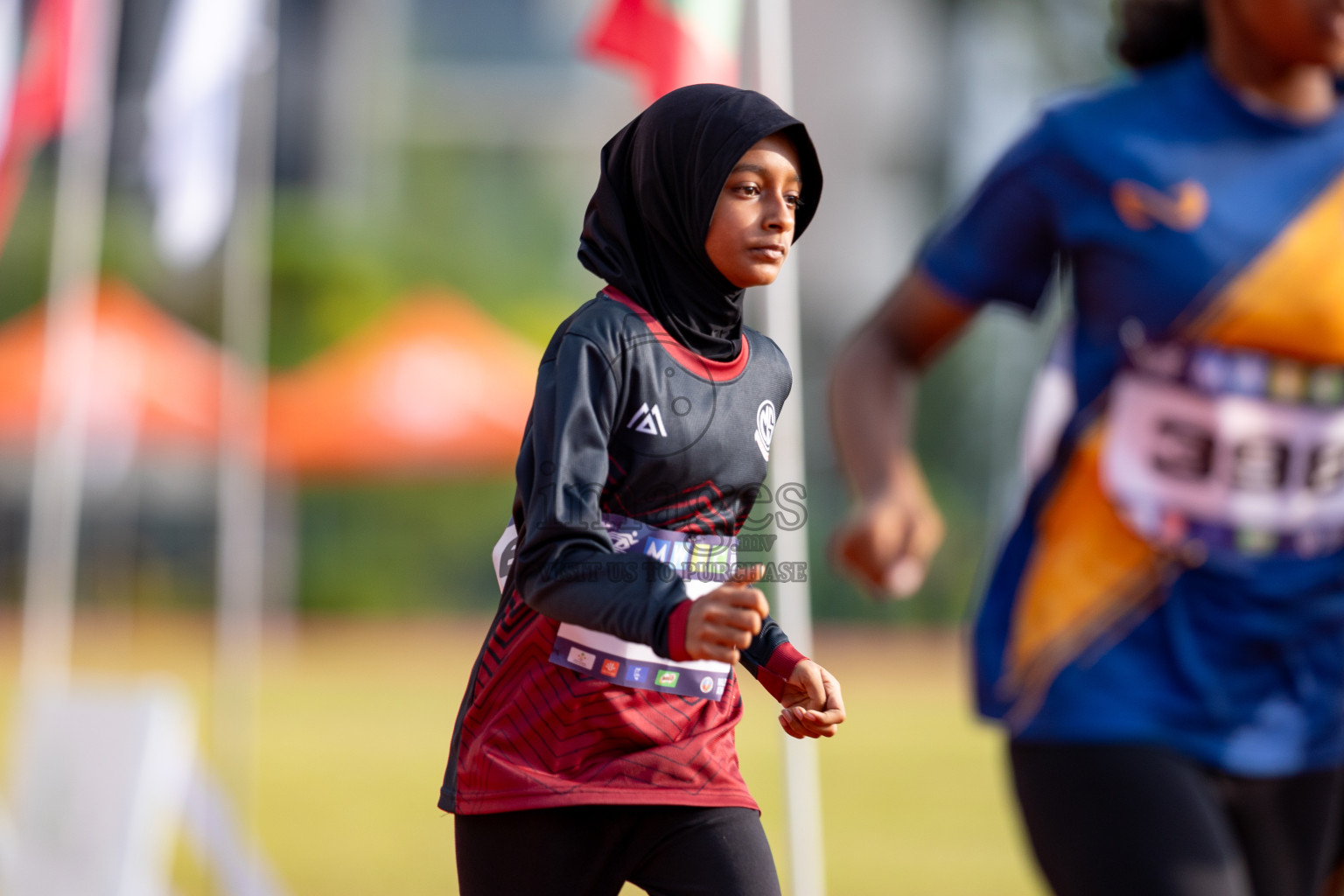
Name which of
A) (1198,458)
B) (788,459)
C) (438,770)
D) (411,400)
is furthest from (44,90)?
(411,400)

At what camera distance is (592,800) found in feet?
5.47

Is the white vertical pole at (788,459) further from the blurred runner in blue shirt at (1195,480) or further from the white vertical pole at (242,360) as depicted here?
the white vertical pole at (242,360)

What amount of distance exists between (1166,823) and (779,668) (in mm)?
1277

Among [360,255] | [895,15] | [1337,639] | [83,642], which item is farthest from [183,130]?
[895,15]

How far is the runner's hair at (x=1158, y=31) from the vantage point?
2969mm

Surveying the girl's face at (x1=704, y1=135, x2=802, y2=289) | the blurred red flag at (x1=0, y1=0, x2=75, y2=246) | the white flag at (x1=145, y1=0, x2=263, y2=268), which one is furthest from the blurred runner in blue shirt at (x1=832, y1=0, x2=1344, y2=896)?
the blurred red flag at (x1=0, y1=0, x2=75, y2=246)

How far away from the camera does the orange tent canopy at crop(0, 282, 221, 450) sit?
2781 centimetres

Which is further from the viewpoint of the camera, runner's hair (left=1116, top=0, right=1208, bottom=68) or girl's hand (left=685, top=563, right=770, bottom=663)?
runner's hair (left=1116, top=0, right=1208, bottom=68)

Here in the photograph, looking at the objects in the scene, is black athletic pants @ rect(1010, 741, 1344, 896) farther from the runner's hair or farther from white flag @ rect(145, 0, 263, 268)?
white flag @ rect(145, 0, 263, 268)

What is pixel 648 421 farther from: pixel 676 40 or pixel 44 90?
pixel 44 90

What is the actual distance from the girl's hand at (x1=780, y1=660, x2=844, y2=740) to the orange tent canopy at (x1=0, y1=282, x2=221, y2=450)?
2727cm

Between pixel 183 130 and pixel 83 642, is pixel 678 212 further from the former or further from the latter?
pixel 83 642

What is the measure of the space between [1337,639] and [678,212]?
175 cm

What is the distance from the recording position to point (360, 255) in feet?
113
